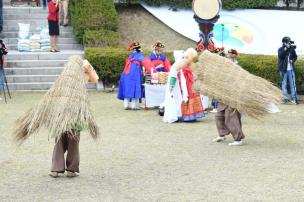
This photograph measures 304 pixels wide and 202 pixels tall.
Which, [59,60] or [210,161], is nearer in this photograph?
[210,161]

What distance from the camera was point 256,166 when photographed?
34.9 feet

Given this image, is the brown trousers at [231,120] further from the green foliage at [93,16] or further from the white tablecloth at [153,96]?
the green foliage at [93,16]

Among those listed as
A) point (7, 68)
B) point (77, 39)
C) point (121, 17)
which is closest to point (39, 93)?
point (7, 68)

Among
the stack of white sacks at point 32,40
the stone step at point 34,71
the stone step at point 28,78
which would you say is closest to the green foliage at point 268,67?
the stone step at point 34,71

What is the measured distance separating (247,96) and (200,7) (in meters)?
7.08

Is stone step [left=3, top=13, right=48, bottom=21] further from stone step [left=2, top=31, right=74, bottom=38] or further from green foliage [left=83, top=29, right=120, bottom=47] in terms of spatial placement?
green foliage [left=83, top=29, right=120, bottom=47]

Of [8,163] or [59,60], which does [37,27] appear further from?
[8,163]

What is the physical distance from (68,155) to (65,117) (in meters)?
0.74

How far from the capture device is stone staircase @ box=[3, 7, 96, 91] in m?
19.8

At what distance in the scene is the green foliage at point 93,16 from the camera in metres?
22.1

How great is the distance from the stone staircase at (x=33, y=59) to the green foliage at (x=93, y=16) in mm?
576

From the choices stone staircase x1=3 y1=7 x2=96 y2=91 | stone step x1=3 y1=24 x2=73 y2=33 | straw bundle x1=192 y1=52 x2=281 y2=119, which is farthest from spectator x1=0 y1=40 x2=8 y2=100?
straw bundle x1=192 y1=52 x2=281 y2=119

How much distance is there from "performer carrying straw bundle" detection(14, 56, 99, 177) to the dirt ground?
1.00 ft

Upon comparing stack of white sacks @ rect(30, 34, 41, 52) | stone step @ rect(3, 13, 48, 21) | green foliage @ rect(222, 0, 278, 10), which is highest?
green foliage @ rect(222, 0, 278, 10)
